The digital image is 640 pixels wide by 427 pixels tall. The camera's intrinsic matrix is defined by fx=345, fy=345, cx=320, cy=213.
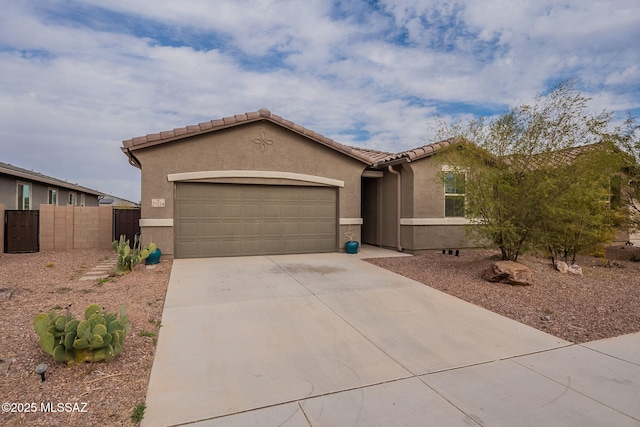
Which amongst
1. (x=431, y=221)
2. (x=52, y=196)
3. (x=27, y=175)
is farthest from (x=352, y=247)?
(x=52, y=196)

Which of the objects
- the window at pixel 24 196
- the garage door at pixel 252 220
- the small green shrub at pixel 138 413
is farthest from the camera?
the window at pixel 24 196

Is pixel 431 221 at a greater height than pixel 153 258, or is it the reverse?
pixel 431 221

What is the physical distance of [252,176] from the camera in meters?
10.2

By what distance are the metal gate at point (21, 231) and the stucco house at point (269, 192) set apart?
461 cm

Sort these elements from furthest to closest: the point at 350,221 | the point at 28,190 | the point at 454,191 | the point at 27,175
Result: 1. the point at 28,190
2. the point at 27,175
3. the point at 350,221
4. the point at 454,191

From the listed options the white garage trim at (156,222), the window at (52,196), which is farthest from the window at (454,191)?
the window at (52,196)

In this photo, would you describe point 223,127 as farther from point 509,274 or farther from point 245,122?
point 509,274

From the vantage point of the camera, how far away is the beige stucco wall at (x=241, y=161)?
31.0ft

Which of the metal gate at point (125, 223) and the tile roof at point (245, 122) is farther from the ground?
the tile roof at point (245, 122)

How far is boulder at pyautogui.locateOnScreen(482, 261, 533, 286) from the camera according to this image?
6711 mm

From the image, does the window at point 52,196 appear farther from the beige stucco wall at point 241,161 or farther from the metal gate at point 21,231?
the beige stucco wall at point 241,161

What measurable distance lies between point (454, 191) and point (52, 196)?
2105 cm

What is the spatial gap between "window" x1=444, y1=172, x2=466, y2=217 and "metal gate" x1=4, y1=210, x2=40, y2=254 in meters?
12.9

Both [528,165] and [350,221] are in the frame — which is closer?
[528,165]
